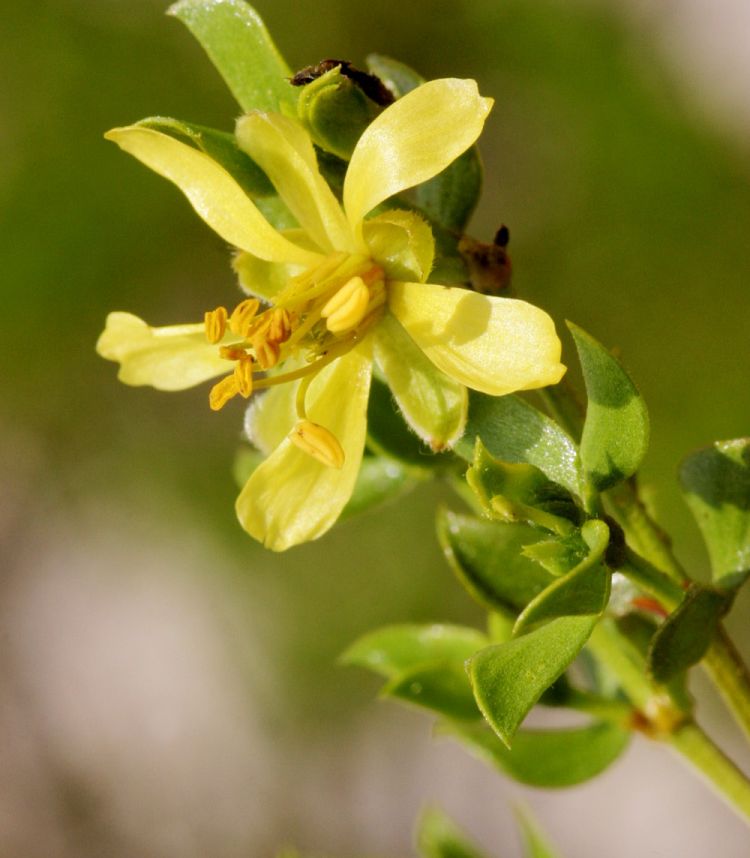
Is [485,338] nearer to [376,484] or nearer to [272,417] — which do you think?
[272,417]

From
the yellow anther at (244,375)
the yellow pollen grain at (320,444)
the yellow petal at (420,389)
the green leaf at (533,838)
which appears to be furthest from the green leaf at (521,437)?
the green leaf at (533,838)

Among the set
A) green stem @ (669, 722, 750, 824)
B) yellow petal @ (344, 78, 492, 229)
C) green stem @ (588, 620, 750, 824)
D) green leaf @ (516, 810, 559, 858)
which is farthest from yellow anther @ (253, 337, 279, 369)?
green leaf @ (516, 810, 559, 858)

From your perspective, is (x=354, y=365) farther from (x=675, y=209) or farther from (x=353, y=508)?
(x=675, y=209)

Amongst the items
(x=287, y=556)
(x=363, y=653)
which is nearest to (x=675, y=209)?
(x=287, y=556)

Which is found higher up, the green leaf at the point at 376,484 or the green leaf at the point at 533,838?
the green leaf at the point at 376,484

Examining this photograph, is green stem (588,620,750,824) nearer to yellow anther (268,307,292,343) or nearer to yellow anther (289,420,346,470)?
yellow anther (289,420,346,470)

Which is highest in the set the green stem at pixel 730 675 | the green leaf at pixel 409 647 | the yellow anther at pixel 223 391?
the yellow anther at pixel 223 391

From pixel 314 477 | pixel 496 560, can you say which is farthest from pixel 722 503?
pixel 314 477

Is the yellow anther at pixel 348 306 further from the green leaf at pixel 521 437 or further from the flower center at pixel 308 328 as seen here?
the green leaf at pixel 521 437
